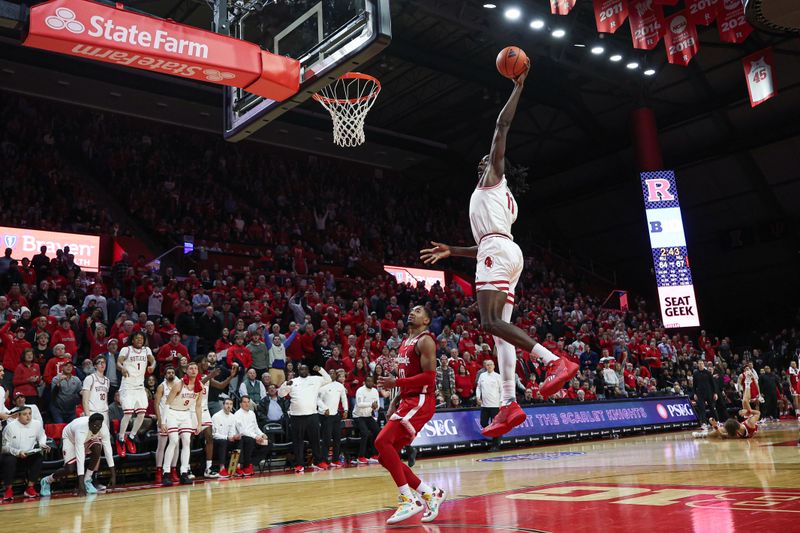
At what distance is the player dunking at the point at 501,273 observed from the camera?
15.8 feet

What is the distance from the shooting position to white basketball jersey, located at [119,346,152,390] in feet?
36.7

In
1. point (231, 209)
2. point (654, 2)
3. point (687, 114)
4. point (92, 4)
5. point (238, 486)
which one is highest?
point (687, 114)

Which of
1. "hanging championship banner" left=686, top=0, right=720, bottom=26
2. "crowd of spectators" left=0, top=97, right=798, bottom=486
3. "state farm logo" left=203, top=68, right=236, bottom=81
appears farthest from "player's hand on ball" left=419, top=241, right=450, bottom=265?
"hanging championship banner" left=686, top=0, right=720, bottom=26

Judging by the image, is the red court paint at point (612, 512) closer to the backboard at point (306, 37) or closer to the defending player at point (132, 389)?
the backboard at point (306, 37)

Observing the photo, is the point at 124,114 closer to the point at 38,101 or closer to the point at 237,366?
the point at 38,101

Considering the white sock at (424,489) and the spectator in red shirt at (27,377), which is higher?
the spectator in red shirt at (27,377)

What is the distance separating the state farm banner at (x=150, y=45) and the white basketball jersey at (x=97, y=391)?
5.16 meters

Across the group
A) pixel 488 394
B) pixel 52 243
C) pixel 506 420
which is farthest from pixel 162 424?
pixel 52 243

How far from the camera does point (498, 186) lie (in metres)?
5.19

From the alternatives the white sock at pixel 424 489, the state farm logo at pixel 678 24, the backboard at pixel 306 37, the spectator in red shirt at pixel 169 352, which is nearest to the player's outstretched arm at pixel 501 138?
the white sock at pixel 424 489

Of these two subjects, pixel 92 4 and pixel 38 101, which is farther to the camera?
pixel 38 101

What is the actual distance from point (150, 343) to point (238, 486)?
4.48 meters

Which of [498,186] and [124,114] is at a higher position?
[124,114]

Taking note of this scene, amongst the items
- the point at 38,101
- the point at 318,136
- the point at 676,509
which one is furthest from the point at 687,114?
the point at 676,509
